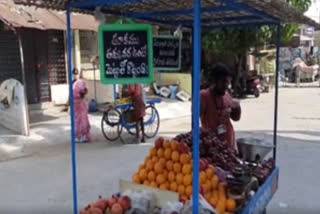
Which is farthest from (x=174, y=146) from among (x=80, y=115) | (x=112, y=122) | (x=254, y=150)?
(x=80, y=115)

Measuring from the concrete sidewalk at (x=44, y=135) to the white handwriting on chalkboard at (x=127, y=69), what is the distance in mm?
4534

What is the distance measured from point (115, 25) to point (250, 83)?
1346 centimetres

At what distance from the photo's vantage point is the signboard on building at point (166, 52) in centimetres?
353

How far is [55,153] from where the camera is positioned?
7.17 metres

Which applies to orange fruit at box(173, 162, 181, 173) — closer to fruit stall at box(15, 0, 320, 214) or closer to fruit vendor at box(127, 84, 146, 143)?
fruit stall at box(15, 0, 320, 214)

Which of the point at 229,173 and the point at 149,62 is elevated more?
the point at 149,62

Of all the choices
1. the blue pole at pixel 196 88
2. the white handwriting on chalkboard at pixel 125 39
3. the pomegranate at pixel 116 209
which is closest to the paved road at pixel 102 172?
the pomegranate at pixel 116 209

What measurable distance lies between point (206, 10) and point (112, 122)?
16.1 ft

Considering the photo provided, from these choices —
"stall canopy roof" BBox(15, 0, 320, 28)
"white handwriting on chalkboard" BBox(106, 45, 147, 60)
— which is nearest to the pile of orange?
"white handwriting on chalkboard" BBox(106, 45, 147, 60)

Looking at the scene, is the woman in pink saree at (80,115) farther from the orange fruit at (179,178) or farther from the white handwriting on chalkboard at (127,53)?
the orange fruit at (179,178)

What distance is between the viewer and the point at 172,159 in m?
2.83

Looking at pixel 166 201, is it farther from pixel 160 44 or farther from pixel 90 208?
pixel 160 44

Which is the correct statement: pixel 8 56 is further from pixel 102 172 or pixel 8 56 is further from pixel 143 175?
pixel 143 175

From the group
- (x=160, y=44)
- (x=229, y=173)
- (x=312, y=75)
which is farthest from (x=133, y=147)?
(x=312, y=75)
